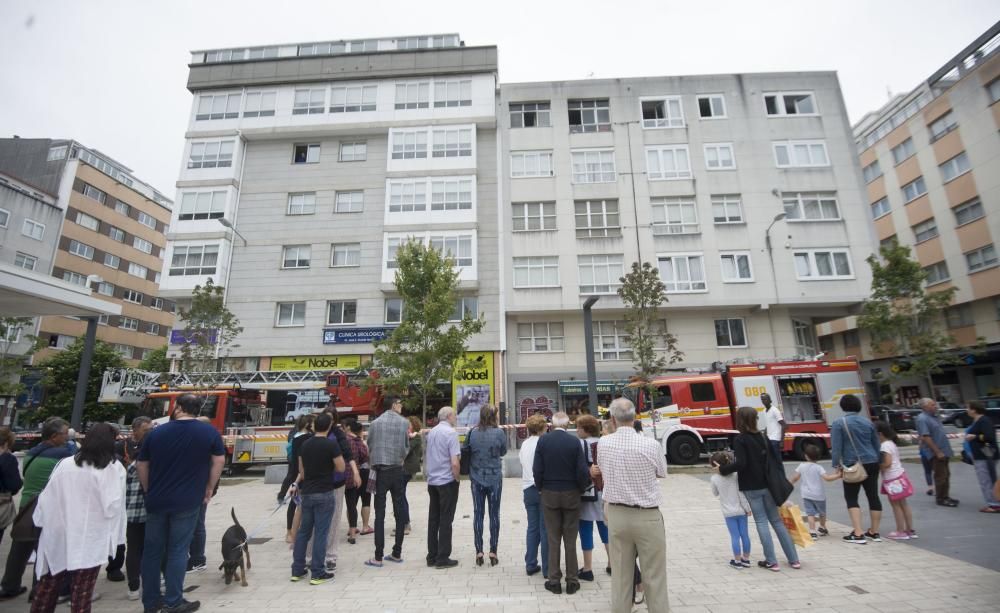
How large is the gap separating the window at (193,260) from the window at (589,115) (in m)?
20.2

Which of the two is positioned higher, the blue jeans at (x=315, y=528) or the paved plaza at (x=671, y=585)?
the blue jeans at (x=315, y=528)

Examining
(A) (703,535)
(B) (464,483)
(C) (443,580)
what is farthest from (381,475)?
(B) (464,483)

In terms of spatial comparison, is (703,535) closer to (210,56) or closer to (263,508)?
(263,508)

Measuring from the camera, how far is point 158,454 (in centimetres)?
443

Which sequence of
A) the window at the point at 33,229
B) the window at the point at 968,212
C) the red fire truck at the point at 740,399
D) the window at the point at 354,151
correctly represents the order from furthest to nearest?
the window at the point at 33,229 < the window at the point at 968,212 < the window at the point at 354,151 < the red fire truck at the point at 740,399

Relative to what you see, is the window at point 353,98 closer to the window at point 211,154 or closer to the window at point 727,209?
the window at point 211,154

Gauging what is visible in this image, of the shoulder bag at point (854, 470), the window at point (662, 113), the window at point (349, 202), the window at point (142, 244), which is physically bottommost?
the shoulder bag at point (854, 470)

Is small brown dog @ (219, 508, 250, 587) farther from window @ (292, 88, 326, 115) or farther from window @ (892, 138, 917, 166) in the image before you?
window @ (892, 138, 917, 166)

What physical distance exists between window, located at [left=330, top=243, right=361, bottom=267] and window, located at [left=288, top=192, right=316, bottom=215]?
2.72m

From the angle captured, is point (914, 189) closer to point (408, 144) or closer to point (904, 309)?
point (904, 309)

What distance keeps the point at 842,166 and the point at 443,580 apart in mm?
28578

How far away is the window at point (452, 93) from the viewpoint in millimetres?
25516

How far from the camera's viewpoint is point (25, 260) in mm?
31141

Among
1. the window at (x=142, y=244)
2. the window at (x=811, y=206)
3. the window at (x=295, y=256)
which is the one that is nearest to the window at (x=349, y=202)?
the window at (x=295, y=256)
